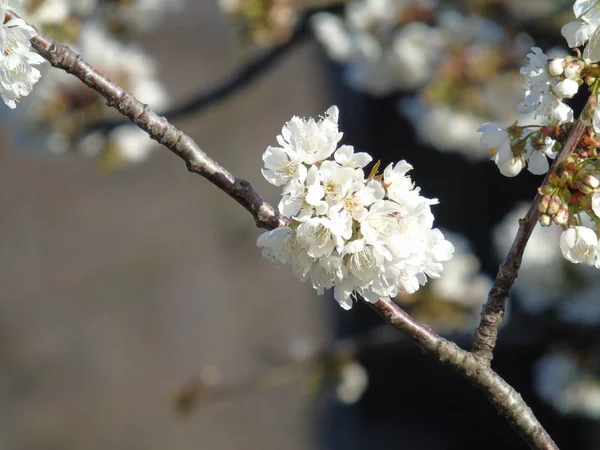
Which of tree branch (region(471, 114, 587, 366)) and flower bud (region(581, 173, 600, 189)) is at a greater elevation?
flower bud (region(581, 173, 600, 189))

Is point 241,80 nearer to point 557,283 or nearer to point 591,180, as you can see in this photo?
point 557,283

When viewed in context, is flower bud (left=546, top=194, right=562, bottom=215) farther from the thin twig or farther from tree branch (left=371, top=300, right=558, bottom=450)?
the thin twig

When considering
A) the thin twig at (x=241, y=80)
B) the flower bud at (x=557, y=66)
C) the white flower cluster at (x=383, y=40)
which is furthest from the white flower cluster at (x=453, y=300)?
the flower bud at (x=557, y=66)

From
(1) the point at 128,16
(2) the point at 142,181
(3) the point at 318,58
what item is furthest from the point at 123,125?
(3) the point at 318,58

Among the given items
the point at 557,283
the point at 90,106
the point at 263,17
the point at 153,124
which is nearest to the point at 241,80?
the point at 263,17

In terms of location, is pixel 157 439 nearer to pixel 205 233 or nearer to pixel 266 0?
pixel 205 233

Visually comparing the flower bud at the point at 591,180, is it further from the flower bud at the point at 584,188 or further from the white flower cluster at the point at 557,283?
the white flower cluster at the point at 557,283

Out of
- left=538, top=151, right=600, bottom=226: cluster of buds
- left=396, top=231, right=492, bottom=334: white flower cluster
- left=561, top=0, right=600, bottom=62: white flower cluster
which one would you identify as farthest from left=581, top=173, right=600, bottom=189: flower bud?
left=396, top=231, right=492, bottom=334: white flower cluster
